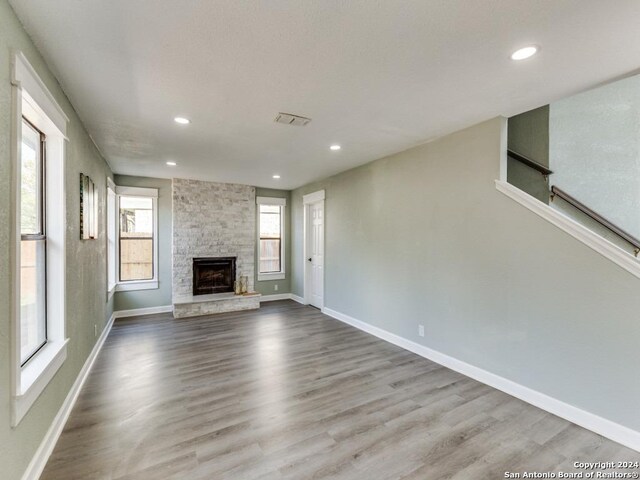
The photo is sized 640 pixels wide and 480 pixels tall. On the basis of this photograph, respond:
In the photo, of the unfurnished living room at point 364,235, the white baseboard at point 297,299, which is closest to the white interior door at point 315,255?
the white baseboard at point 297,299

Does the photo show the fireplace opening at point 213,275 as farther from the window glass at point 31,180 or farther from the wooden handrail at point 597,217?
the wooden handrail at point 597,217

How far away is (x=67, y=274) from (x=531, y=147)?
186 inches

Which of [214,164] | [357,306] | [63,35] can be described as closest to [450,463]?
[357,306]

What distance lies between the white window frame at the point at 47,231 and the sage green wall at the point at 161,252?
3544 mm

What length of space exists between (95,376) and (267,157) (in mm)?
3201

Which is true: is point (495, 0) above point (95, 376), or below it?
above

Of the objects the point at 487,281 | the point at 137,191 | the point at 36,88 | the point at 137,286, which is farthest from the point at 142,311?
the point at 487,281

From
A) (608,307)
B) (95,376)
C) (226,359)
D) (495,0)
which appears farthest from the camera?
(226,359)

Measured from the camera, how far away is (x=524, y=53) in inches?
72.8

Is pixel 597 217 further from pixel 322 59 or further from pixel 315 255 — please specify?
pixel 315 255

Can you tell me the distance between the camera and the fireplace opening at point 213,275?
5945 mm

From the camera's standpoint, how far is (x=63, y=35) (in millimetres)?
1684

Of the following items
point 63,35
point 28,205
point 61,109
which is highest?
point 63,35

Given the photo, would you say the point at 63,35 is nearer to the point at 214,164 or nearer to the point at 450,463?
the point at 214,164
